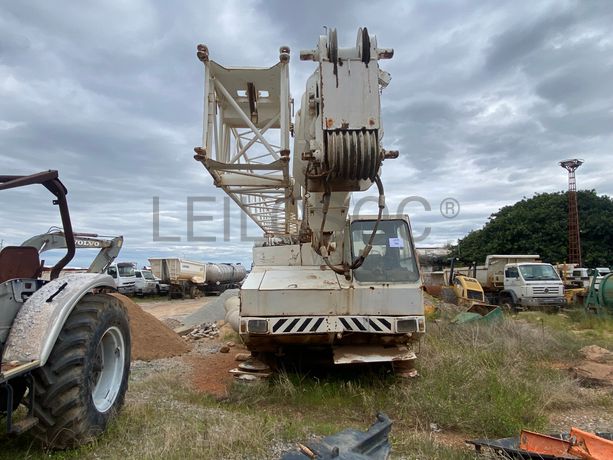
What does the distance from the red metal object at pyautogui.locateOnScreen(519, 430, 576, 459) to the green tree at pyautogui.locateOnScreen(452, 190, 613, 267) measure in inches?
1310

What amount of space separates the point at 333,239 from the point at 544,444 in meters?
3.81

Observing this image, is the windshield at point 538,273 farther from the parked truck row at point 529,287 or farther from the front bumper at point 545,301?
the front bumper at point 545,301

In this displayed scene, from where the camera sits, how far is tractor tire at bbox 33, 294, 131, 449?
11.7 ft

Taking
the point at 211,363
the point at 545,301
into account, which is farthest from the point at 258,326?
the point at 545,301

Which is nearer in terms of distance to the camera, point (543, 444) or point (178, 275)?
point (543, 444)

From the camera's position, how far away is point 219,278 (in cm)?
3600

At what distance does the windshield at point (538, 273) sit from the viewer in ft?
64.2

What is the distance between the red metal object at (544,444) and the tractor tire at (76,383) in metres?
3.30

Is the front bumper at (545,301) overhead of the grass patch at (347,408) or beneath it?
beneath

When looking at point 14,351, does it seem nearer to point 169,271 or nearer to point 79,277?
point 79,277

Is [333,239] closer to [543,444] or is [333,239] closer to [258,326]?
[258,326]

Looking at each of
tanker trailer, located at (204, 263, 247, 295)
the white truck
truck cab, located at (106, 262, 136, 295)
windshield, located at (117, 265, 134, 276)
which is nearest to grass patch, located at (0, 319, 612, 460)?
the white truck

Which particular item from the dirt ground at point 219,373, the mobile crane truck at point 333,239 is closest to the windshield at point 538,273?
the dirt ground at point 219,373

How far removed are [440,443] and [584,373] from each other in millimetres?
4123
